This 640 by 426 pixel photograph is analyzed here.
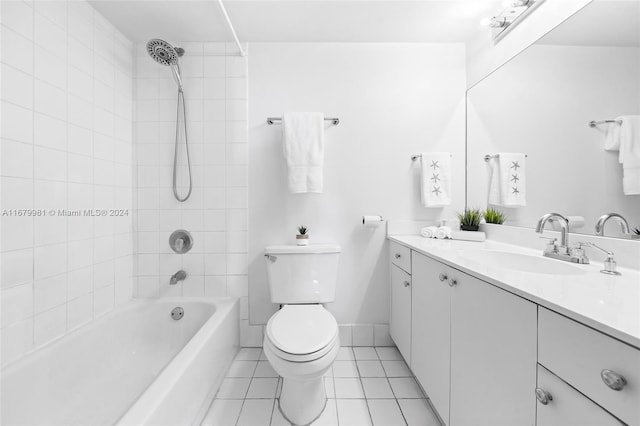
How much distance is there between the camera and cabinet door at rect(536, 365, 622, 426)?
0.48 metres

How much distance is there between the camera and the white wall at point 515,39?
1.17m

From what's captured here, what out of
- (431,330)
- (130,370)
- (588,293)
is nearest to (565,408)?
(588,293)

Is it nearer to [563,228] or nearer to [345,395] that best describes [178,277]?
[345,395]

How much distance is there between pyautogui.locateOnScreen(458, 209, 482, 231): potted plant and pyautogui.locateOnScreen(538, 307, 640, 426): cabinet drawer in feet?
3.70

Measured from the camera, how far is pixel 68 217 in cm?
127

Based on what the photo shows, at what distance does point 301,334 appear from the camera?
45.4 inches

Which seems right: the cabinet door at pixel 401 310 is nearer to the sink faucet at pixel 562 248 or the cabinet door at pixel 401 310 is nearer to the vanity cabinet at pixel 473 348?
the vanity cabinet at pixel 473 348

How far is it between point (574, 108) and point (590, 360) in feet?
3.60

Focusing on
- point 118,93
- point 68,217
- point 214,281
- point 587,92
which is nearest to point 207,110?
point 118,93

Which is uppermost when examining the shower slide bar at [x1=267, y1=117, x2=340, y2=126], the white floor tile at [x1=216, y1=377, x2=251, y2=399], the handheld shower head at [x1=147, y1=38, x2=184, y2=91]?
the handheld shower head at [x1=147, y1=38, x2=184, y2=91]

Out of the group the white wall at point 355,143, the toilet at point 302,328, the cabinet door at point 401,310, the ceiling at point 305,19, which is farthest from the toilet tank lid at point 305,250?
the ceiling at point 305,19

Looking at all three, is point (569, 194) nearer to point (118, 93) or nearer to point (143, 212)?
point (143, 212)

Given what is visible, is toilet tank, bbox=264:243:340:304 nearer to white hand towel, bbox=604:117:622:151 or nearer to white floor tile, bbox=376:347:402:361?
white floor tile, bbox=376:347:402:361

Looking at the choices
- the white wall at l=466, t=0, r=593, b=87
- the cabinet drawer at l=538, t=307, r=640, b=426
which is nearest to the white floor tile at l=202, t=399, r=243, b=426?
the cabinet drawer at l=538, t=307, r=640, b=426
